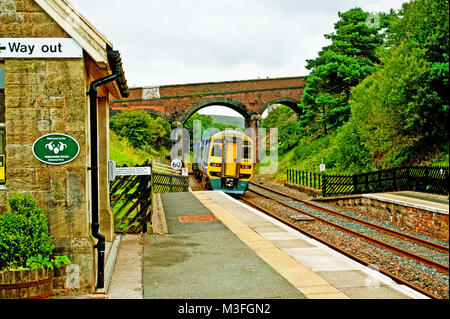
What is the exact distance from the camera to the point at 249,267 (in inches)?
265

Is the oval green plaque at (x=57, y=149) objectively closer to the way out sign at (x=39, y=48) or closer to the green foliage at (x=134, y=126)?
the way out sign at (x=39, y=48)

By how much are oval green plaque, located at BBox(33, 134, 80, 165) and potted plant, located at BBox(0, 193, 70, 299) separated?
0.59 metres

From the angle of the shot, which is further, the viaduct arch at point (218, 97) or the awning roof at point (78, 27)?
the viaduct arch at point (218, 97)

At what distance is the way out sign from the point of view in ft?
17.5

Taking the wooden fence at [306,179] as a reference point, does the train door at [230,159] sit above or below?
above

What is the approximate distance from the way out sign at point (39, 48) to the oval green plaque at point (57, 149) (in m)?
1.08

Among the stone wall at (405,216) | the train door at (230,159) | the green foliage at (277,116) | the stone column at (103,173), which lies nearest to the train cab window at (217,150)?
the train door at (230,159)

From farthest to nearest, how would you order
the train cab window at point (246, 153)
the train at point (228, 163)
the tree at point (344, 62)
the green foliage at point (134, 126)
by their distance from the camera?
the green foliage at point (134, 126) < the tree at point (344, 62) < the train cab window at point (246, 153) < the train at point (228, 163)

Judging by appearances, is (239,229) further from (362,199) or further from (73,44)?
(362,199)

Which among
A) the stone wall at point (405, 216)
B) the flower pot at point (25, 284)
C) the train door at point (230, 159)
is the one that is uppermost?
the train door at point (230, 159)

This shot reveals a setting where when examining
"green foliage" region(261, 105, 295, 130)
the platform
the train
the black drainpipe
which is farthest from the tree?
the black drainpipe

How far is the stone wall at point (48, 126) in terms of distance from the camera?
5387 millimetres

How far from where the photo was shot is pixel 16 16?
5391 millimetres

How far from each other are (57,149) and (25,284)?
174 cm
